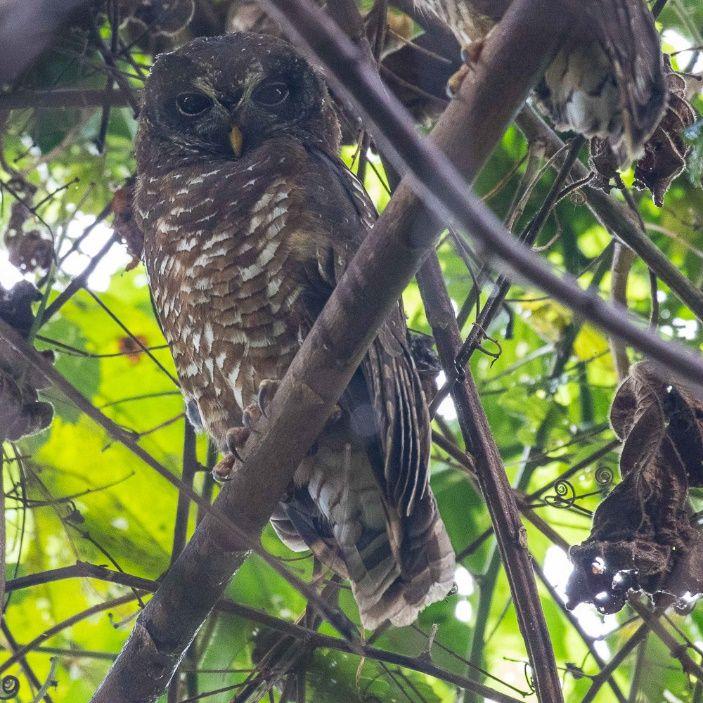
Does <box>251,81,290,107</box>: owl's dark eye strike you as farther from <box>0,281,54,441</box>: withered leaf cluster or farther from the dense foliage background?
<box>0,281,54,441</box>: withered leaf cluster

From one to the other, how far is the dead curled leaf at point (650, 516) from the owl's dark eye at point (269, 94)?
1.56 metres

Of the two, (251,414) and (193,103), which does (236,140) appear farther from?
(251,414)

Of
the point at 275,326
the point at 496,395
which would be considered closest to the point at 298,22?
the point at 275,326

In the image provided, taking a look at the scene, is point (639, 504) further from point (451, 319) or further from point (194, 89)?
point (194, 89)

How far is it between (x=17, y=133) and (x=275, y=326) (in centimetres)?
146

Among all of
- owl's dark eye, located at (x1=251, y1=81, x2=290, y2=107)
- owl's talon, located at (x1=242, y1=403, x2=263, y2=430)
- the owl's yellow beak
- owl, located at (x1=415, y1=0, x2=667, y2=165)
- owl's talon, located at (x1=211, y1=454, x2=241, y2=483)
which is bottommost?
owl's talon, located at (x1=211, y1=454, x2=241, y2=483)

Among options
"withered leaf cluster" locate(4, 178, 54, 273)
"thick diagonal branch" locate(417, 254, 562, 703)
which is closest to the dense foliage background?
"withered leaf cluster" locate(4, 178, 54, 273)

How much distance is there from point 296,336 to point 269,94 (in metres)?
1.00

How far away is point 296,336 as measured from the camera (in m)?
2.72

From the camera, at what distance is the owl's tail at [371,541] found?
2.71 meters

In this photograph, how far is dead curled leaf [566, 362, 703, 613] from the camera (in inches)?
84.1

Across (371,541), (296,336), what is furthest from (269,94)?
(371,541)

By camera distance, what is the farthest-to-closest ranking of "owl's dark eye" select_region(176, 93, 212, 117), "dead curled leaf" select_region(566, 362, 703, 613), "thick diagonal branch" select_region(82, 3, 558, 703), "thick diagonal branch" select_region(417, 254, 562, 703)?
"owl's dark eye" select_region(176, 93, 212, 117)
"thick diagonal branch" select_region(417, 254, 562, 703)
"dead curled leaf" select_region(566, 362, 703, 613)
"thick diagonal branch" select_region(82, 3, 558, 703)

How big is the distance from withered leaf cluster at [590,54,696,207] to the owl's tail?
0.95m
